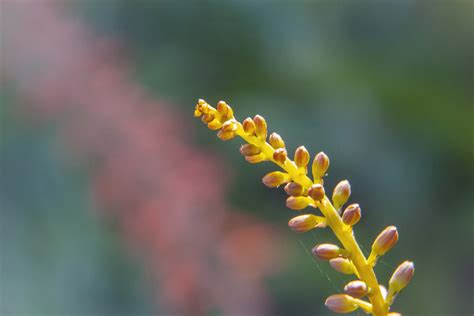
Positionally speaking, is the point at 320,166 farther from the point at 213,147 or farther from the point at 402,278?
the point at 213,147

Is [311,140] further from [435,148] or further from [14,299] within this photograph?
[14,299]

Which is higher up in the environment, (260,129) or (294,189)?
(260,129)

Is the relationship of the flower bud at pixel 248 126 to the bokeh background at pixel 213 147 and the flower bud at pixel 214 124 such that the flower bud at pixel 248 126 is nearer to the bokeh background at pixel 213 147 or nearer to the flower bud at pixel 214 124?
the flower bud at pixel 214 124

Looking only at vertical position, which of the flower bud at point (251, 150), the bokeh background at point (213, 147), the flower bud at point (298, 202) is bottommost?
the flower bud at point (298, 202)

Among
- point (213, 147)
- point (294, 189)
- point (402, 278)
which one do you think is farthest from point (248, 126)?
point (213, 147)

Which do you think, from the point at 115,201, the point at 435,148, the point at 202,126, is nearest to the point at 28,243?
the point at 115,201

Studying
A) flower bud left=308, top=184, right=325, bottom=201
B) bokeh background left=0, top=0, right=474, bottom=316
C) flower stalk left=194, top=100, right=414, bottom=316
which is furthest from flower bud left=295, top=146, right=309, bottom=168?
bokeh background left=0, top=0, right=474, bottom=316

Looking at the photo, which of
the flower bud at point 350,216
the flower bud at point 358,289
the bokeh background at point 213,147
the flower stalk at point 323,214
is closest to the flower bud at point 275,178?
the flower stalk at point 323,214
